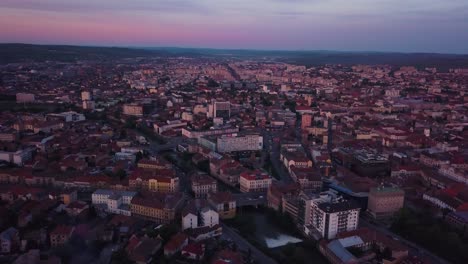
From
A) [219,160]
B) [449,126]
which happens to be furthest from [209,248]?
[449,126]

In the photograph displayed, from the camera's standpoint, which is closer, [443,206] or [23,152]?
[443,206]

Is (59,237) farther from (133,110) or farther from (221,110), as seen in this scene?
(133,110)

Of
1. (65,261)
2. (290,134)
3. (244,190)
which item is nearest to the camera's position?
(65,261)

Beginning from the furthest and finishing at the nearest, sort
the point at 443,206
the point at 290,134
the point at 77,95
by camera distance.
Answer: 1. the point at 77,95
2. the point at 290,134
3. the point at 443,206

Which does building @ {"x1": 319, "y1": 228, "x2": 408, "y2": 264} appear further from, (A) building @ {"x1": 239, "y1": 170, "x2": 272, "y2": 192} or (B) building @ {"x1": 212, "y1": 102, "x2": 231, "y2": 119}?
(B) building @ {"x1": 212, "y1": 102, "x2": 231, "y2": 119}

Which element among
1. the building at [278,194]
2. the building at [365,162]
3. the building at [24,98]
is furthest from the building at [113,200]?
the building at [24,98]

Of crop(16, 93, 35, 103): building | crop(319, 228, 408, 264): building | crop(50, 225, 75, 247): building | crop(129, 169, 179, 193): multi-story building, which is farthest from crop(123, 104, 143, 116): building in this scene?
crop(319, 228, 408, 264): building

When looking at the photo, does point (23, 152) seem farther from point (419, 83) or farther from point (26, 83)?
point (419, 83)

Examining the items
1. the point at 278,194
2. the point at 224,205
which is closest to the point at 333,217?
the point at 278,194
